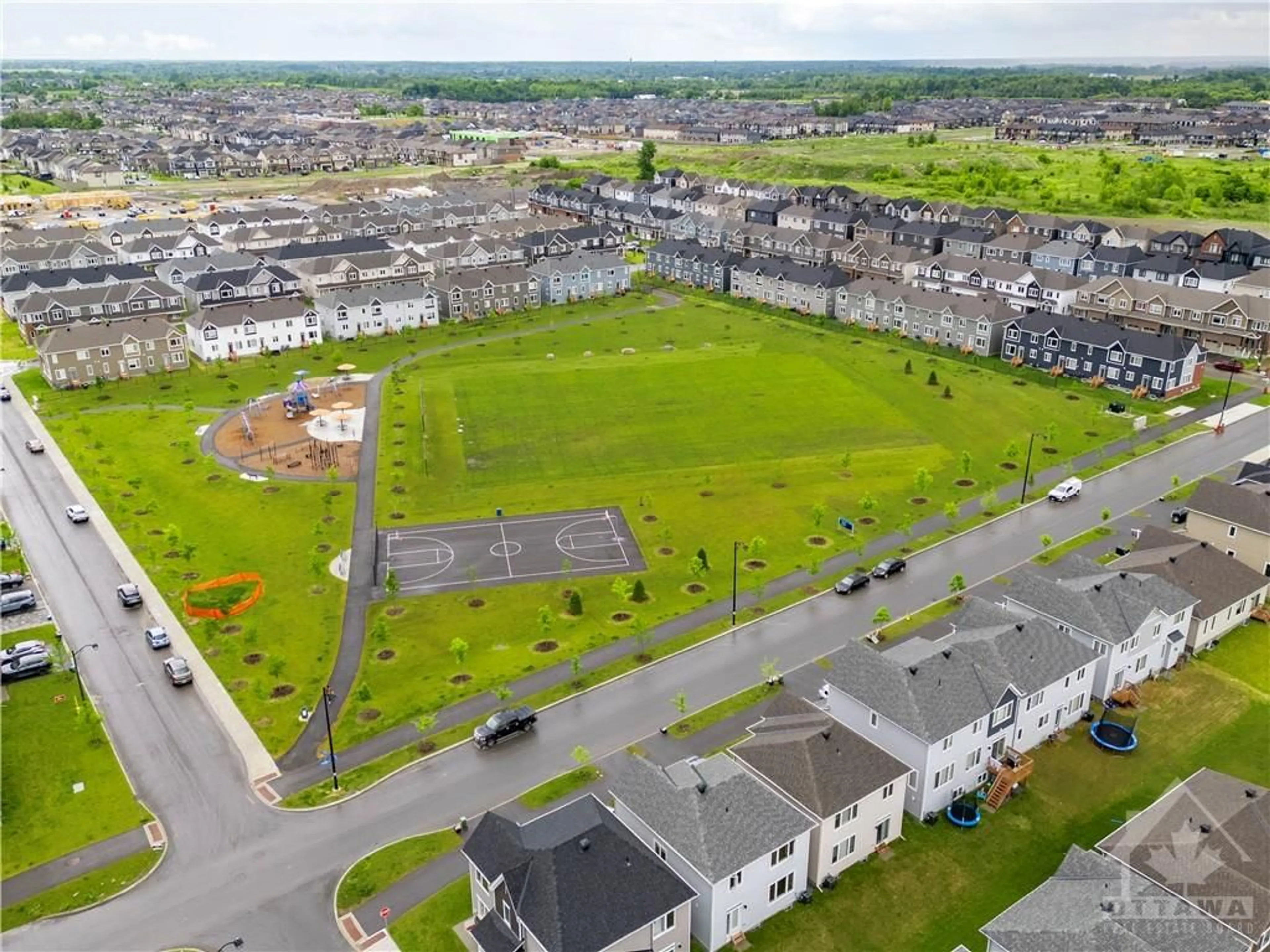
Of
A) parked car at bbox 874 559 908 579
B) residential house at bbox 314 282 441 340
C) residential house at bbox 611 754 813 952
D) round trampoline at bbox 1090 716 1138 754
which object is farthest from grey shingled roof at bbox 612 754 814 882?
residential house at bbox 314 282 441 340

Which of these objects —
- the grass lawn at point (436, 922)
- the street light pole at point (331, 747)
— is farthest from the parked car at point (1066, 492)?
the street light pole at point (331, 747)

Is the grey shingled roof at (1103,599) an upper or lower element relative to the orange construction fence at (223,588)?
upper

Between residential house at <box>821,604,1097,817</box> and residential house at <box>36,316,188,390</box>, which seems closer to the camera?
residential house at <box>821,604,1097,817</box>

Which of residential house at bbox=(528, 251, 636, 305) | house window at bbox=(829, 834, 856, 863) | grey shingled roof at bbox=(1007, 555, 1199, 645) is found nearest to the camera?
house window at bbox=(829, 834, 856, 863)

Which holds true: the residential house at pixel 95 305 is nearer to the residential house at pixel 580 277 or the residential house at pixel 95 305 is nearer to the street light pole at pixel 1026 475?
the residential house at pixel 580 277

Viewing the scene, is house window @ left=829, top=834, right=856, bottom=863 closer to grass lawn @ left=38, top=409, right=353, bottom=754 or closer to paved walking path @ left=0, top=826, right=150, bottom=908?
grass lawn @ left=38, top=409, right=353, bottom=754

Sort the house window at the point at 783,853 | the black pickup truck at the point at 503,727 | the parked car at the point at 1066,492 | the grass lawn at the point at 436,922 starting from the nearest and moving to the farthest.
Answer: the grass lawn at the point at 436,922, the house window at the point at 783,853, the black pickup truck at the point at 503,727, the parked car at the point at 1066,492
